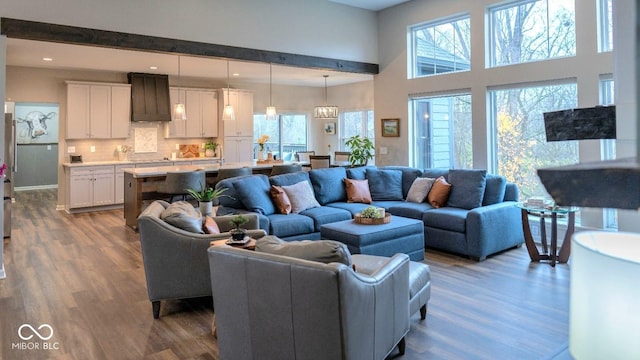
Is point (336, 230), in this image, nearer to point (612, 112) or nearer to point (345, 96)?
point (612, 112)

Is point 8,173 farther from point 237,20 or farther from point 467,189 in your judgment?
point 467,189

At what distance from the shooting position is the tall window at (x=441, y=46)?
6.82 m

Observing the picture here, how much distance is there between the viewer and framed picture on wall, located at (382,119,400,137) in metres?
7.81

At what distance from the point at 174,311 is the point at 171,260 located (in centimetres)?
48

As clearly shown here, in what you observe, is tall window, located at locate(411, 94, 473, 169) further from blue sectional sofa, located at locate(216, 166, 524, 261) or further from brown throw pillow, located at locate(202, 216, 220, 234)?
brown throw pillow, located at locate(202, 216, 220, 234)

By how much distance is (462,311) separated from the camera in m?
3.52

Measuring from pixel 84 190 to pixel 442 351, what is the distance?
7.82m

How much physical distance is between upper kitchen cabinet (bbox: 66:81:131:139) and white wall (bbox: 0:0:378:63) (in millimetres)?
3739

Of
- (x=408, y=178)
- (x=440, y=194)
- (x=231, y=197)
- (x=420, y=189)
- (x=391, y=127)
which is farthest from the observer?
(x=391, y=127)

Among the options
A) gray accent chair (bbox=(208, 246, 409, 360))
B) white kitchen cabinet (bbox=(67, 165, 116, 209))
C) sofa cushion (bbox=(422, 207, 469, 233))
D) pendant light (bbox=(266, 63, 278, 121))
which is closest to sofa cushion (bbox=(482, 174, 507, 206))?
sofa cushion (bbox=(422, 207, 469, 233))

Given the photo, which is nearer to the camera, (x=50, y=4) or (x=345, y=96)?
(x=50, y=4)

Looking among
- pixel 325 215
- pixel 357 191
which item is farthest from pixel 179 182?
pixel 357 191

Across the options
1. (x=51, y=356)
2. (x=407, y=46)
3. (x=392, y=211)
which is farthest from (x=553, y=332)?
(x=407, y=46)

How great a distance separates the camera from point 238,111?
10148mm
